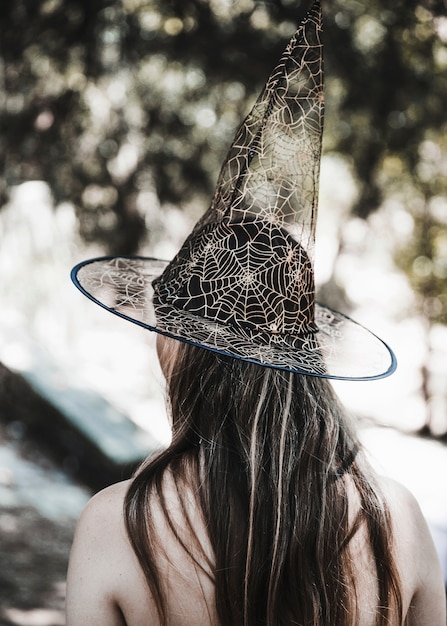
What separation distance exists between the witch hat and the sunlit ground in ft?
9.68

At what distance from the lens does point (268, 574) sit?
3.73 ft

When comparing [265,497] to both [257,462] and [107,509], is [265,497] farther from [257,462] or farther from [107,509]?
[107,509]

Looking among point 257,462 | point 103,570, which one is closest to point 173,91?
point 257,462

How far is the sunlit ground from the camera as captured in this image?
14.0 feet

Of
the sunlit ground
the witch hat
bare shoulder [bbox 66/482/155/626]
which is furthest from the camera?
the sunlit ground

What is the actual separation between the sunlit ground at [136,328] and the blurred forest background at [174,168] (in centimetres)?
1

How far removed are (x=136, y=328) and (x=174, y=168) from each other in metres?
1.23

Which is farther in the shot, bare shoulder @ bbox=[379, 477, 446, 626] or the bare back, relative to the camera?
bare shoulder @ bbox=[379, 477, 446, 626]

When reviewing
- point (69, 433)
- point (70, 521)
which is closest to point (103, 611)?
point (70, 521)

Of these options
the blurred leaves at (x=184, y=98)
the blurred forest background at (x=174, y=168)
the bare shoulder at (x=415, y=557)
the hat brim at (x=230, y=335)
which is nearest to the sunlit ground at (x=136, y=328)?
the blurred forest background at (x=174, y=168)

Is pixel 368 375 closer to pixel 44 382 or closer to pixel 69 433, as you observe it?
pixel 69 433

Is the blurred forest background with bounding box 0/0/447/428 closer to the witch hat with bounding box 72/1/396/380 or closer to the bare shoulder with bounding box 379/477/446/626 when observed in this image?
the witch hat with bounding box 72/1/396/380

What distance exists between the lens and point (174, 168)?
4191 millimetres

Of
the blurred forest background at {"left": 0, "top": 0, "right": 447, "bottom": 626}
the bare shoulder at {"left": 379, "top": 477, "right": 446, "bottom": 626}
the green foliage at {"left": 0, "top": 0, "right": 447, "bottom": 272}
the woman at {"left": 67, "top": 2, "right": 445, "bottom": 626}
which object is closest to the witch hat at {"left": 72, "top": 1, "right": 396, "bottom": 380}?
the woman at {"left": 67, "top": 2, "right": 445, "bottom": 626}
